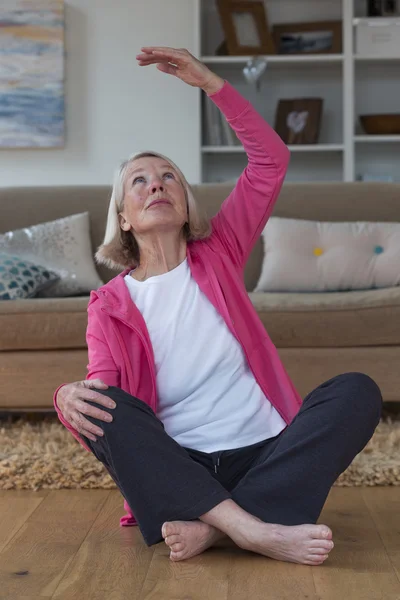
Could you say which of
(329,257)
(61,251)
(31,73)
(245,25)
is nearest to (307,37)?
(245,25)

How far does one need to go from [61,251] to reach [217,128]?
6.69ft

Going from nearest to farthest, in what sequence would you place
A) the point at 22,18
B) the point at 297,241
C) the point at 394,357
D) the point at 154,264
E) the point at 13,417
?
the point at 154,264 < the point at 394,357 < the point at 13,417 < the point at 297,241 < the point at 22,18

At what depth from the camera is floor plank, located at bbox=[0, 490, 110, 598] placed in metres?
1.57

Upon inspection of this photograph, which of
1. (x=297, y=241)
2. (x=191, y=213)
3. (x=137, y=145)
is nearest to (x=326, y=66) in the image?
(x=137, y=145)

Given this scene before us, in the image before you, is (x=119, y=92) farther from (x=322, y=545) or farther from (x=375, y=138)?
(x=322, y=545)

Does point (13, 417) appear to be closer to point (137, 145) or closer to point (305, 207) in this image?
point (305, 207)

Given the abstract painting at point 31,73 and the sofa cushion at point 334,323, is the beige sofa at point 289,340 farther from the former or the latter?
the abstract painting at point 31,73

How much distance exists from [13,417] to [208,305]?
5.03 feet

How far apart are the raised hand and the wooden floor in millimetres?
956

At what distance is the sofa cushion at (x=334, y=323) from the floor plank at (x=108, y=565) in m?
1.02

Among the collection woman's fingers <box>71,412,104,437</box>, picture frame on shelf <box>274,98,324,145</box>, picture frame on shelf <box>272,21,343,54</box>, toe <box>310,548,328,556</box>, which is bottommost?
toe <box>310,548,328,556</box>

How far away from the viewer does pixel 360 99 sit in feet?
17.6

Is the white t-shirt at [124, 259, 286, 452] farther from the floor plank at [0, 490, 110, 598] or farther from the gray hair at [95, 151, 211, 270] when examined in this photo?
the floor plank at [0, 490, 110, 598]

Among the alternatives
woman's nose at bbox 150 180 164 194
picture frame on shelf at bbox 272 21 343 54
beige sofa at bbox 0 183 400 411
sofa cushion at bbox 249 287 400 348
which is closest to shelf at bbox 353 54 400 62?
picture frame on shelf at bbox 272 21 343 54
